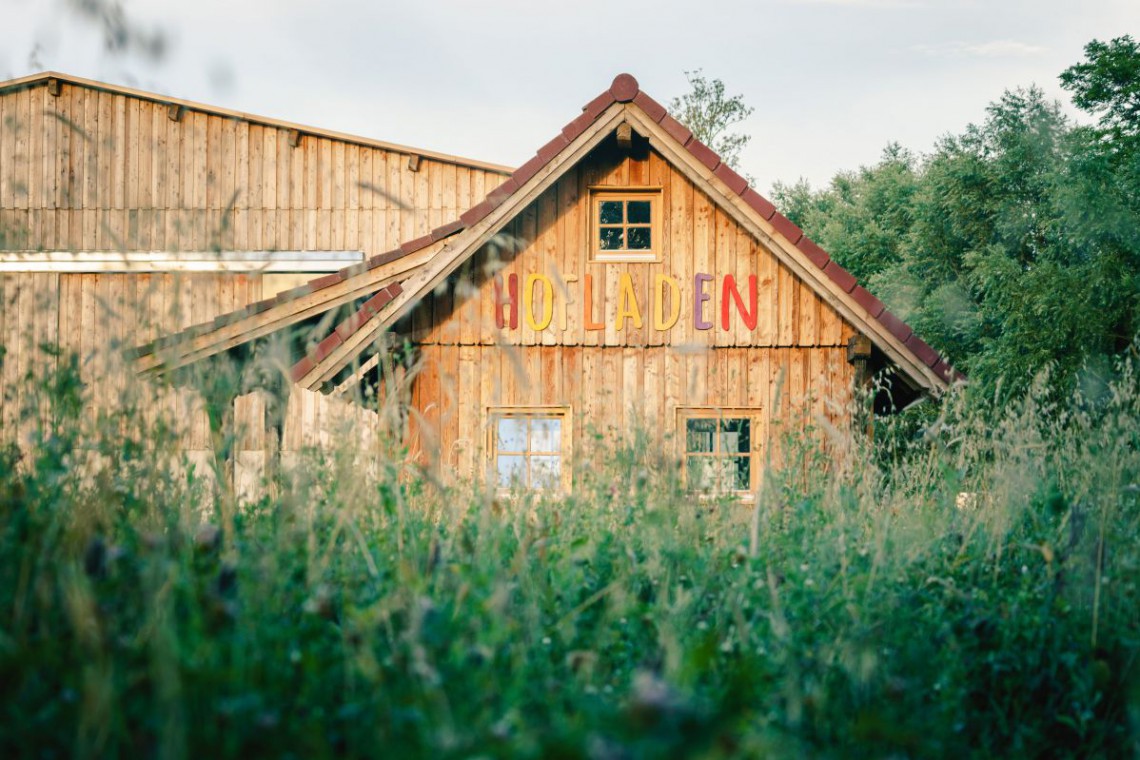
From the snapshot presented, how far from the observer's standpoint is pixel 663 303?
10719 mm

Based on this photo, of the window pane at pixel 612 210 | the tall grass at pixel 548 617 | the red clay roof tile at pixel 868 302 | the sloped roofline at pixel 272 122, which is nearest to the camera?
the tall grass at pixel 548 617

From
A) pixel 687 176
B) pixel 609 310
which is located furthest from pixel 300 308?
pixel 687 176

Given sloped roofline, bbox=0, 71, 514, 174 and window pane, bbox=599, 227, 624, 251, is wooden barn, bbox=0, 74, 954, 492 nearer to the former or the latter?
window pane, bbox=599, 227, 624, 251

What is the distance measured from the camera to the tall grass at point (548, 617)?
82.3 inches

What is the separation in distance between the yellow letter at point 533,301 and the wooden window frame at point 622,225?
1.97 ft

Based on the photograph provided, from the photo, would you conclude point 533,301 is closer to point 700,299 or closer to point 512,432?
point 512,432

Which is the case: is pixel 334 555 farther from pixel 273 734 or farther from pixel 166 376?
pixel 273 734

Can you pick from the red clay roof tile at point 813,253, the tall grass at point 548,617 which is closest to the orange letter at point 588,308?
the red clay roof tile at point 813,253

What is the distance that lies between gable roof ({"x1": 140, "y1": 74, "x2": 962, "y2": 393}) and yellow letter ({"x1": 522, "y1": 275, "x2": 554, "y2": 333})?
0.87 meters

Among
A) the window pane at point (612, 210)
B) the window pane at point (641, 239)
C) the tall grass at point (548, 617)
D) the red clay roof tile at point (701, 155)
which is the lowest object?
the tall grass at point (548, 617)

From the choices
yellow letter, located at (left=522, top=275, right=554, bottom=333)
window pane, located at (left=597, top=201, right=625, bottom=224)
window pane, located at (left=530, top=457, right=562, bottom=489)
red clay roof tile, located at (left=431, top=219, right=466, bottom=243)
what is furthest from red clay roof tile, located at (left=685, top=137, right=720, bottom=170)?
window pane, located at (left=530, top=457, right=562, bottom=489)

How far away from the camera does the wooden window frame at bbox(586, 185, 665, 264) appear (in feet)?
35.1

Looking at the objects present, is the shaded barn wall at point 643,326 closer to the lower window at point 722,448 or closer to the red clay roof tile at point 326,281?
the lower window at point 722,448

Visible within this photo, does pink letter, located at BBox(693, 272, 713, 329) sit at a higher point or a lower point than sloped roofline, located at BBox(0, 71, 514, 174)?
lower
